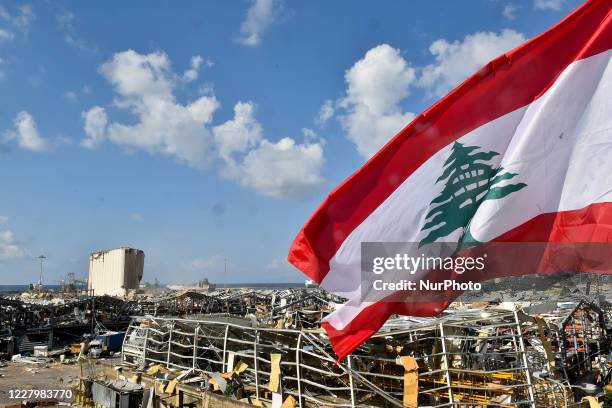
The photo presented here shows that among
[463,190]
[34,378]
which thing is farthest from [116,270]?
[463,190]

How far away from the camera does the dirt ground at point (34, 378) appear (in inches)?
826

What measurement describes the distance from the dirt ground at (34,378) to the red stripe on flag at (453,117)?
15336 millimetres

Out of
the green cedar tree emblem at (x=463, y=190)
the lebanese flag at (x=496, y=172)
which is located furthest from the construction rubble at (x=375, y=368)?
the green cedar tree emblem at (x=463, y=190)

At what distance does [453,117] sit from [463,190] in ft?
3.41

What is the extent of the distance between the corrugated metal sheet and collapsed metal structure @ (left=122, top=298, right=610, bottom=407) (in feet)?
242

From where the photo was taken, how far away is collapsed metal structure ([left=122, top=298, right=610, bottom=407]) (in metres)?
10.2

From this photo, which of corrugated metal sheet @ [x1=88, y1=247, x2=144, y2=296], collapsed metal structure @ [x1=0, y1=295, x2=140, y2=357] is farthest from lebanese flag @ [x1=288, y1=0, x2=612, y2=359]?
corrugated metal sheet @ [x1=88, y1=247, x2=144, y2=296]

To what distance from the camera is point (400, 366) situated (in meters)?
11.9

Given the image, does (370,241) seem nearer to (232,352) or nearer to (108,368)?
(232,352)

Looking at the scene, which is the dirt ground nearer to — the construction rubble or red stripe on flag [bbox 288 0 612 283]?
the construction rubble

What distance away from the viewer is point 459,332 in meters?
12.3

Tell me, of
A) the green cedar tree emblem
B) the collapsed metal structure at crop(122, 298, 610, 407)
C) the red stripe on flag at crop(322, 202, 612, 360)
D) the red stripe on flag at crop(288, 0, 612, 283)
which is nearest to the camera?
the red stripe on flag at crop(322, 202, 612, 360)

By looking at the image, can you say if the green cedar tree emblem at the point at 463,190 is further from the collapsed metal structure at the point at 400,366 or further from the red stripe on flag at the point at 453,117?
the collapsed metal structure at the point at 400,366

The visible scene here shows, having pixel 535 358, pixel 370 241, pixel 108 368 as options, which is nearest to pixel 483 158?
pixel 370 241
